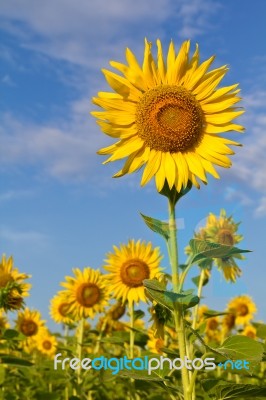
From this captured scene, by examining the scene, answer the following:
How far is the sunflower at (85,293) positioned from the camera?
7875 mm

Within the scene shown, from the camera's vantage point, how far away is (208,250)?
9.83 ft

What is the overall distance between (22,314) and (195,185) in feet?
23.8

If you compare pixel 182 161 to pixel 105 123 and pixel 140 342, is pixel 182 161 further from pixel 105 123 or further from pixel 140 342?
pixel 140 342

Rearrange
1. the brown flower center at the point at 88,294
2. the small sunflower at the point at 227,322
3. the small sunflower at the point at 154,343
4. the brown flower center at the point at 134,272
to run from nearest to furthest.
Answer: the brown flower center at the point at 134,272, the small sunflower at the point at 154,343, the brown flower center at the point at 88,294, the small sunflower at the point at 227,322

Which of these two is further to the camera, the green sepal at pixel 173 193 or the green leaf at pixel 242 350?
the green sepal at pixel 173 193

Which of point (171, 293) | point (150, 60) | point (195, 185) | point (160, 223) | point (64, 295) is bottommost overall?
point (171, 293)

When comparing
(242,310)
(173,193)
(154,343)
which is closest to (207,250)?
(173,193)

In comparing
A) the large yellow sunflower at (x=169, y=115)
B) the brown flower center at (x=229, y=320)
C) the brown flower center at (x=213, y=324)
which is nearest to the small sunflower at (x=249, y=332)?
the brown flower center at (x=229, y=320)

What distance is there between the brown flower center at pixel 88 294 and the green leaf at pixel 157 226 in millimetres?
4835

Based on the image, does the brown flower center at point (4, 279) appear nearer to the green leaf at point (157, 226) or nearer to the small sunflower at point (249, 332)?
the green leaf at point (157, 226)

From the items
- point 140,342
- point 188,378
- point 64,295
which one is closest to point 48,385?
point 64,295

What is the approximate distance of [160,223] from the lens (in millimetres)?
3199

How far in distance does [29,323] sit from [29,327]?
0.25 ft

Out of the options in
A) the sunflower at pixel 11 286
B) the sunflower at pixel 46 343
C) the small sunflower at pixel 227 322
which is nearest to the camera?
the sunflower at pixel 11 286
